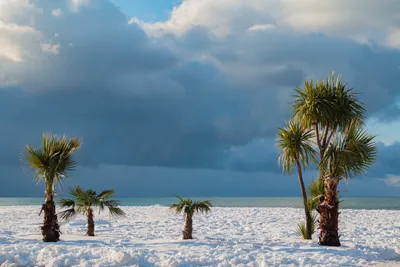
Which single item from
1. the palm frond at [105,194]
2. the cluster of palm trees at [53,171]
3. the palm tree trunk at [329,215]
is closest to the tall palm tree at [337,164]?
the palm tree trunk at [329,215]

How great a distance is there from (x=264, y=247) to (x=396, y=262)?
3749mm

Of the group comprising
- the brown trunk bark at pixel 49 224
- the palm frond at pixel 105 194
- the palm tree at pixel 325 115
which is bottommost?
the brown trunk bark at pixel 49 224

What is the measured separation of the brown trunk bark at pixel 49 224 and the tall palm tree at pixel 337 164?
9.00 metres

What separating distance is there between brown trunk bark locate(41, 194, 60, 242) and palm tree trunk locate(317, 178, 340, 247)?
8991 mm

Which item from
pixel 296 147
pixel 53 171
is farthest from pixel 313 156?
pixel 53 171

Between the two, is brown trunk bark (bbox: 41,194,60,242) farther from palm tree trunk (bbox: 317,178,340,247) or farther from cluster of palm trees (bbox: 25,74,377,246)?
palm tree trunk (bbox: 317,178,340,247)

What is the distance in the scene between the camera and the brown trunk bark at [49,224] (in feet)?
50.0

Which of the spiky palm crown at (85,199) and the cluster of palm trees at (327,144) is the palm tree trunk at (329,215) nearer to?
the cluster of palm trees at (327,144)

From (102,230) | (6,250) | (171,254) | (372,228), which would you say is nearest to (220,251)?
(171,254)

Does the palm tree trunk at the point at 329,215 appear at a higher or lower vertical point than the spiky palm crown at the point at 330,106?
lower

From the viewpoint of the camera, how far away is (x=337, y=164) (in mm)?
14500

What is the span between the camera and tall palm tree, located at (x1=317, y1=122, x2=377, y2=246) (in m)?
14.4

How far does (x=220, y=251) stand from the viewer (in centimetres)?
1262

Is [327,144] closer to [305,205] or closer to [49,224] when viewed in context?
[305,205]
